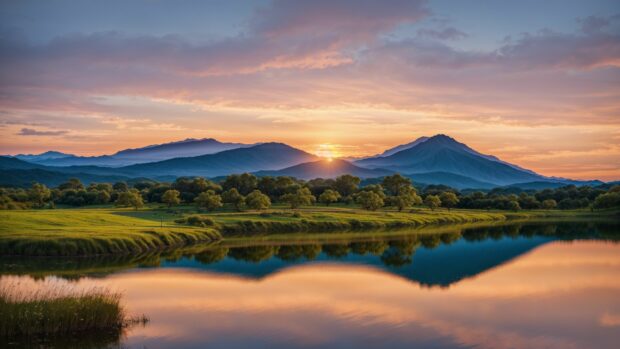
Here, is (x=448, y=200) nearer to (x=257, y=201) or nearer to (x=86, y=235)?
(x=257, y=201)

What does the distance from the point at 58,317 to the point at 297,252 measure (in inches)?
1926

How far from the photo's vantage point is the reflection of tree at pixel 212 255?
2650 inches

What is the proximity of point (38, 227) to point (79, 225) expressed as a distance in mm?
7437

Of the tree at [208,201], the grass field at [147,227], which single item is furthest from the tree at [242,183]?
the tree at [208,201]

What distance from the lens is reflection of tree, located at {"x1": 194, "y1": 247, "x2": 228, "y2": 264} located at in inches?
2650

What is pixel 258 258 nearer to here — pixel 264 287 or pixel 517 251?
pixel 264 287

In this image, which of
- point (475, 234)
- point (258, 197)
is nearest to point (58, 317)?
point (475, 234)

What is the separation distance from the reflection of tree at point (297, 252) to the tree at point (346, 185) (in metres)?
102

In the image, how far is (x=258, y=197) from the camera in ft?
412

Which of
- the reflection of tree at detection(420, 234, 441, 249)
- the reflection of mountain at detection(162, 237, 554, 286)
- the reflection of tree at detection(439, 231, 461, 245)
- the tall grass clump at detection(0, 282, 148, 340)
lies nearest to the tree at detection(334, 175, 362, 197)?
the reflection of tree at detection(439, 231, 461, 245)

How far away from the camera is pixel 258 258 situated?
7106 cm

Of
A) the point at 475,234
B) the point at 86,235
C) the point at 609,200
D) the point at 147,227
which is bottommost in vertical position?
the point at 475,234

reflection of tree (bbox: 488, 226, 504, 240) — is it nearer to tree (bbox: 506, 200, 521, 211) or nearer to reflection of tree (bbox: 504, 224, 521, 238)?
reflection of tree (bbox: 504, 224, 521, 238)

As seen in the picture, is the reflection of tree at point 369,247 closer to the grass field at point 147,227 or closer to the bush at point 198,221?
the grass field at point 147,227
